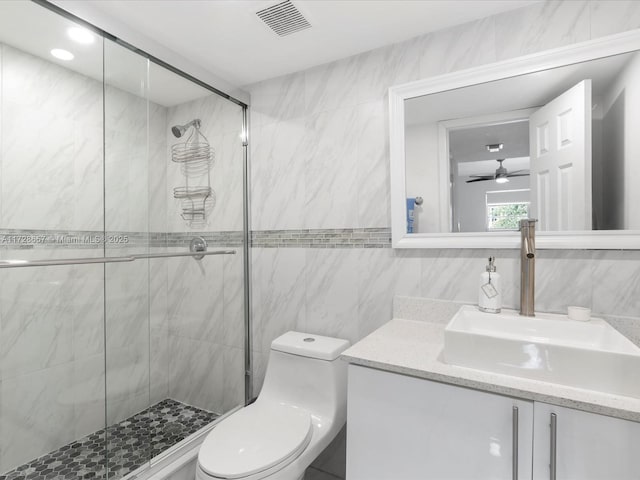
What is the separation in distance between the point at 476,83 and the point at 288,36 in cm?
88

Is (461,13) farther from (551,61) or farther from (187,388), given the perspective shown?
(187,388)

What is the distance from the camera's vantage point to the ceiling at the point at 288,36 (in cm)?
135

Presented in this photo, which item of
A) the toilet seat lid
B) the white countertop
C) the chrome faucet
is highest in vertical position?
the chrome faucet

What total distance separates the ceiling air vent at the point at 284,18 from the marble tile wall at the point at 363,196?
346 mm

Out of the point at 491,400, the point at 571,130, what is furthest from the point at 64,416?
the point at 571,130

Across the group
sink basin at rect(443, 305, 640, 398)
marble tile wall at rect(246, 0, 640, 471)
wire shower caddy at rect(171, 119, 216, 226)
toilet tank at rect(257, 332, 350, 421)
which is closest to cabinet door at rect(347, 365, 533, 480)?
sink basin at rect(443, 305, 640, 398)

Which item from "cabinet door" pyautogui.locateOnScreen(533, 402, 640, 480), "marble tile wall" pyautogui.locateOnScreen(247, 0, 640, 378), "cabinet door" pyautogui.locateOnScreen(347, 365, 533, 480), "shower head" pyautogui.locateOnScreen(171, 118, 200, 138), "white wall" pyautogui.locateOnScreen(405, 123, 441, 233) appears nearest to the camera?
"cabinet door" pyautogui.locateOnScreen(533, 402, 640, 480)

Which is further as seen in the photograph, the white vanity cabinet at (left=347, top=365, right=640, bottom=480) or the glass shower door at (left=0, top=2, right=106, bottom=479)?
the glass shower door at (left=0, top=2, right=106, bottom=479)

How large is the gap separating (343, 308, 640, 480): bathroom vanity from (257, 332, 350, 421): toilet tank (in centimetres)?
42

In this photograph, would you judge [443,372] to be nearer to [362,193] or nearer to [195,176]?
[362,193]

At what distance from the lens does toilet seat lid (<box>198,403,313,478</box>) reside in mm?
1176

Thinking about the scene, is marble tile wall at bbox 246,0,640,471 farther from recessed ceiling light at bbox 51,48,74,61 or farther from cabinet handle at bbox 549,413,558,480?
recessed ceiling light at bbox 51,48,74,61

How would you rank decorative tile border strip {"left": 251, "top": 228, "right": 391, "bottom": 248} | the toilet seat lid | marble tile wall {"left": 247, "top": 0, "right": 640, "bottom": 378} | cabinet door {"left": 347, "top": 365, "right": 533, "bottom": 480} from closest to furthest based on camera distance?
cabinet door {"left": 347, "top": 365, "right": 533, "bottom": 480} → the toilet seat lid → marble tile wall {"left": 247, "top": 0, "right": 640, "bottom": 378} → decorative tile border strip {"left": 251, "top": 228, "right": 391, "bottom": 248}

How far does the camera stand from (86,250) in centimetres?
139
